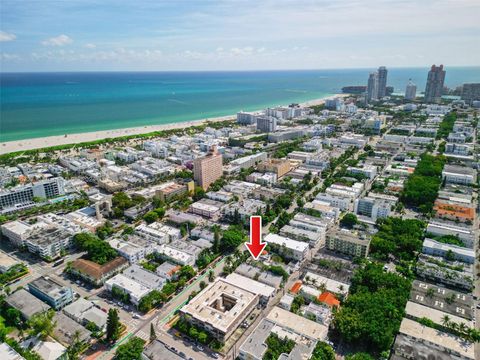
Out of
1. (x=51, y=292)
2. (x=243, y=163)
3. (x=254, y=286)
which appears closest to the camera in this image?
(x=51, y=292)

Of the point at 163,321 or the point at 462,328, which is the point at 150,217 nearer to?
the point at 163,321

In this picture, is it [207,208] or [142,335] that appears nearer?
[142,335]

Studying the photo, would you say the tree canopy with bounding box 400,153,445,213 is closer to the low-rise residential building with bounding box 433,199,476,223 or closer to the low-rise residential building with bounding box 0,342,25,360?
the low-rise residential building with bounding box 433,199,476,223

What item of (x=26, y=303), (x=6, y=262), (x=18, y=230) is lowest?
(x=6, y=262)

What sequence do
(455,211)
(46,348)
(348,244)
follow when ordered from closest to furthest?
(46,348) → (348,244) → (455,211)

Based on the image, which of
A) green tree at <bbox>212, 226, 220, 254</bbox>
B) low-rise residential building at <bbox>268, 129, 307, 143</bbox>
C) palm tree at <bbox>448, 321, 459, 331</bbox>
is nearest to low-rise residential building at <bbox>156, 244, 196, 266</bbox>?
green tree at <bbox>212, 226, 220, 254</bbox>

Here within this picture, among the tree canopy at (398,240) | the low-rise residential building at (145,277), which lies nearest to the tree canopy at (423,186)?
the tree canopy at (398,240)

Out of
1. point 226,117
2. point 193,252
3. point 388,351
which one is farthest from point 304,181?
point 226,117

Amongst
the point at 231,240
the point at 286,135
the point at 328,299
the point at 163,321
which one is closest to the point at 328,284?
the point at 328,299
